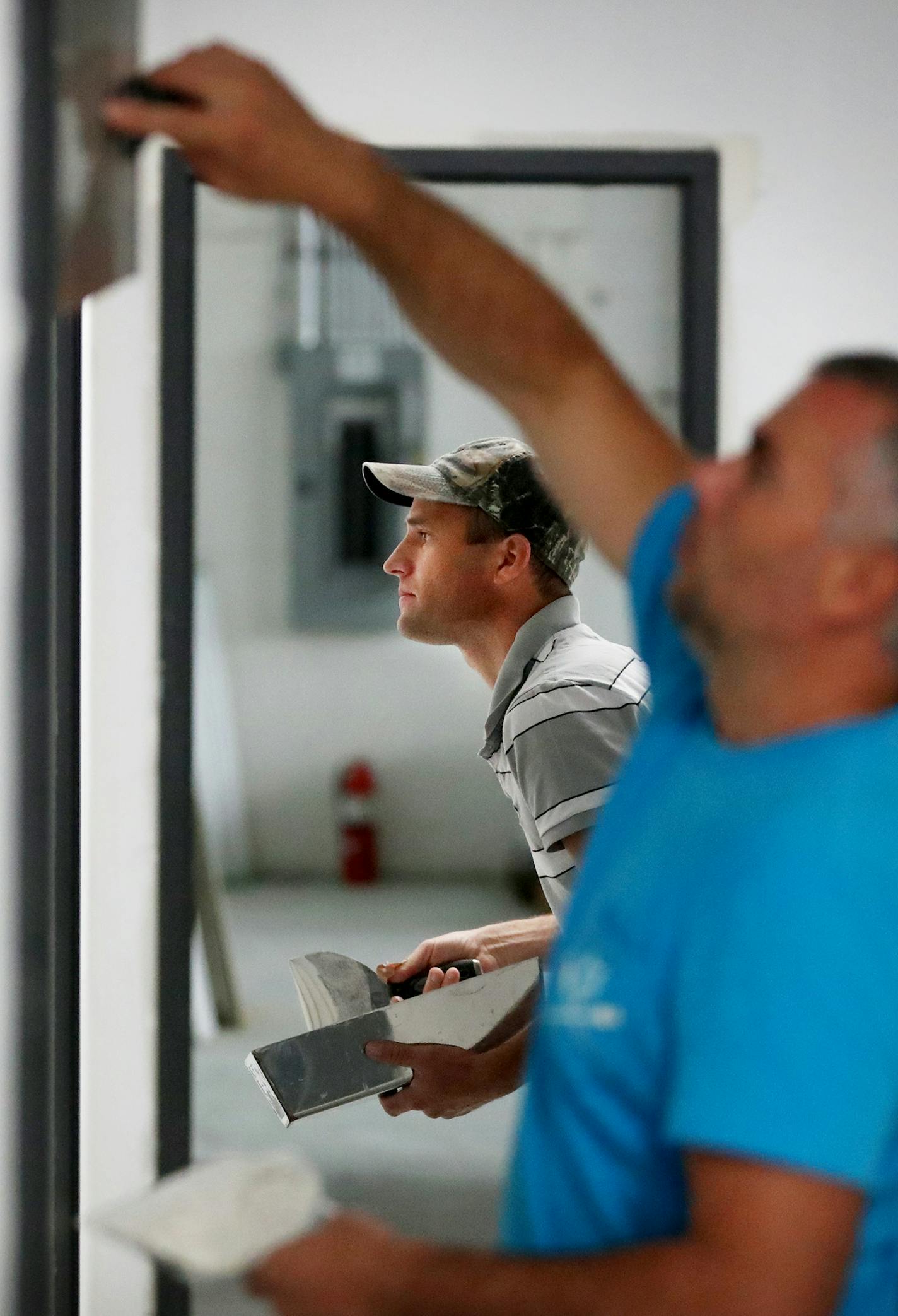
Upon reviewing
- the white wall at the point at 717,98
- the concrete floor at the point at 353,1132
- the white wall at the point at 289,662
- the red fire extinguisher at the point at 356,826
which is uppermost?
the white wall at the point at 717,98

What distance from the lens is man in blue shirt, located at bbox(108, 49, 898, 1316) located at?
25.4 inches

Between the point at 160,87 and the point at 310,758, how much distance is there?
454cm

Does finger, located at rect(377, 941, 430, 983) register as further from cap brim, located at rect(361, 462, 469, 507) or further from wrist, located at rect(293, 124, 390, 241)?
wrist, located at rect(293, 124, 390, 241)

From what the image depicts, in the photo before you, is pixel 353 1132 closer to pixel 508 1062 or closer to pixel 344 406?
pixel 508 1062

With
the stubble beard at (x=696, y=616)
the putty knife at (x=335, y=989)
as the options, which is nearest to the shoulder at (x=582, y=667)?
the putty knife at (x=335, y=989)

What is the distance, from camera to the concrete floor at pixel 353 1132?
2.59m

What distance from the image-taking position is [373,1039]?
1.18 metres

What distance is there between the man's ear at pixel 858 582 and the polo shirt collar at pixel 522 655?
0.79 m

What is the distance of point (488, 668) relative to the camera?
5.62ft

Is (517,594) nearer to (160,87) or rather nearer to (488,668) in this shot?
(488,668)

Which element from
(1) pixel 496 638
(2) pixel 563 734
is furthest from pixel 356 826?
(2) pixel 563 734

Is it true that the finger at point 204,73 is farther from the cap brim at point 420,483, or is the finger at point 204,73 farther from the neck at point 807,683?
the cap brim at point 420,483

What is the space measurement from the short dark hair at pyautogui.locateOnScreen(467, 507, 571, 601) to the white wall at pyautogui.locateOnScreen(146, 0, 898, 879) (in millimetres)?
625

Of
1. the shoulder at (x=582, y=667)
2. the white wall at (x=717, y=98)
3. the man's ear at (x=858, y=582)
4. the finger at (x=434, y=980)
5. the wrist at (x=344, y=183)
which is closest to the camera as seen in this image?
the man's ear at (x=858, y=582)
